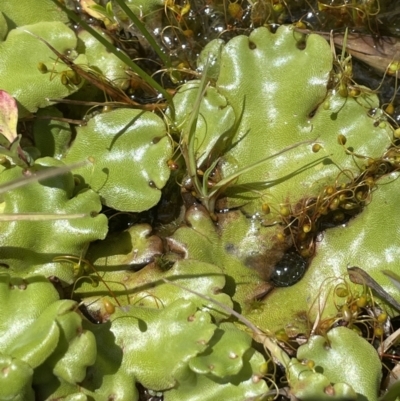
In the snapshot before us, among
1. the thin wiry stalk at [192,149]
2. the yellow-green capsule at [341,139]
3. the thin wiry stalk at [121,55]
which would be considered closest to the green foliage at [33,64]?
the thin wiry stalk at [121,55]

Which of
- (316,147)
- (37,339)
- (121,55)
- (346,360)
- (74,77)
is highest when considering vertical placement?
(121,55)

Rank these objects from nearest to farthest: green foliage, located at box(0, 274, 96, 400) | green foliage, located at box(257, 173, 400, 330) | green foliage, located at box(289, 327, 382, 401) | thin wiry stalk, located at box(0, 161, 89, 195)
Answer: thin wiry stalk, located at box(0, 161, 89, 195) → green foliage, located at box(0, 274, 96, 400) → green foliage, located at box(289, 327, 382, 401) → green foliage, located at box(257, 173, 400, 330)

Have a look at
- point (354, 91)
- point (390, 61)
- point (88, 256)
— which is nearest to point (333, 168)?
point (354, 91)

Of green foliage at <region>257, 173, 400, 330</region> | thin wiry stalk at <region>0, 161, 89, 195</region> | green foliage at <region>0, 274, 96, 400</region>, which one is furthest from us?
green foliage at <region>257, 173, 400, 330</region>

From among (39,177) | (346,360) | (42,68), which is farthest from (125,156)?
(346,360)

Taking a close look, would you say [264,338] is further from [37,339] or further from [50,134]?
[50,134]

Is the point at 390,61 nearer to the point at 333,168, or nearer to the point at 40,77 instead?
the point at 333,168

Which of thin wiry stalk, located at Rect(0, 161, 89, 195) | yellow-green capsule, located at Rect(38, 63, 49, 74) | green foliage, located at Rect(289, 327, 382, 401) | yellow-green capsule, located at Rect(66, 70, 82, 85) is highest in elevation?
thin wiry stalk, located at Rect(0, 161, 89, 195)

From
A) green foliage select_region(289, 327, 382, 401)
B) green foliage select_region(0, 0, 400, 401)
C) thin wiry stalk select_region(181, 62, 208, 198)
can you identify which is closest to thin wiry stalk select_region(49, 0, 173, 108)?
green foliage select_region(0, 0, 400, 401)

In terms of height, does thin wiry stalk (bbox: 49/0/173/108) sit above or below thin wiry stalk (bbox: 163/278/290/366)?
above

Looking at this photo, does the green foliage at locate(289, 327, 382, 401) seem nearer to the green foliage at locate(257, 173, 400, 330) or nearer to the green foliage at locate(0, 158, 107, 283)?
the green foliage at locate(257, 173, 400, 330)

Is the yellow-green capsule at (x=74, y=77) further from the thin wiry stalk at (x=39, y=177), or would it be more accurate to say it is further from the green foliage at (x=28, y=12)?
the thin wiry stalk at (x=39, y=177)
